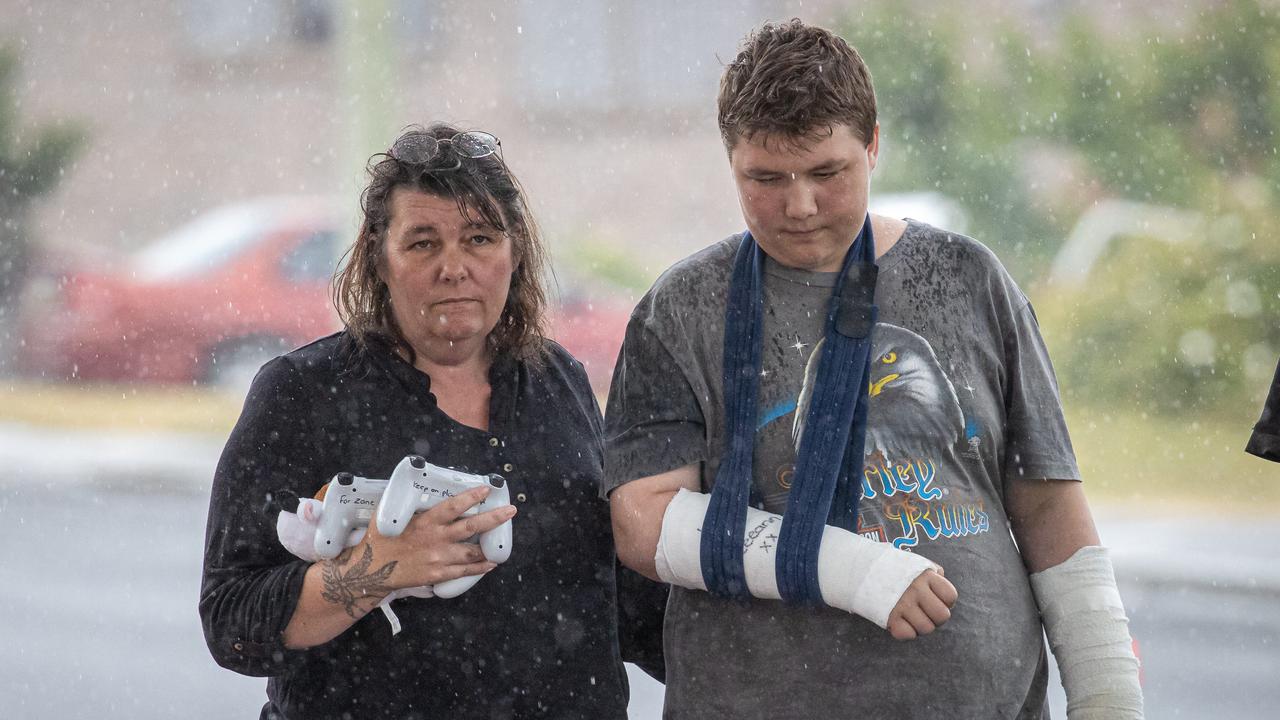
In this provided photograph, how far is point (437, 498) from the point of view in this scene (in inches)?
78.2

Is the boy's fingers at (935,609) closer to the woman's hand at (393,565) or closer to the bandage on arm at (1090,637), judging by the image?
the bandage on arm at (1090,637)

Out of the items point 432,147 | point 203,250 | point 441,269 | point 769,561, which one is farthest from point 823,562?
point 203,250

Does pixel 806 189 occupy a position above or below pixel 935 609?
above

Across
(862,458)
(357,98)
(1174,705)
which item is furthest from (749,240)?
(357,98)

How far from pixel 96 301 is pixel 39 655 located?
24.2 ft

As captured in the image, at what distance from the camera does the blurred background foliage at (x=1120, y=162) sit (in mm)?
11031

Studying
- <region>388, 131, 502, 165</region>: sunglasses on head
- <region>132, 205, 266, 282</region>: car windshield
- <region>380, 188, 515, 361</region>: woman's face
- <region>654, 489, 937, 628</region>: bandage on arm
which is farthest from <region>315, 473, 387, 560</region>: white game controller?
<region>132, 205, 266, 282</region>: car windshield

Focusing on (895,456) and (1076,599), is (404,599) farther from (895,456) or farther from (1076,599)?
(1076,599)

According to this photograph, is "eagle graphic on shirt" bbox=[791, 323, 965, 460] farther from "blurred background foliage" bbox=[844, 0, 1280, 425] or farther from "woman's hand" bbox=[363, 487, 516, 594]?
"blurred background foliage" bbox=[844, 0, 1280, 425]

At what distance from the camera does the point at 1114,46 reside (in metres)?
12.2

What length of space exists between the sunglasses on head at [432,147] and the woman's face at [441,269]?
0.06 meters

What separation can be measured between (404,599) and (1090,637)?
1033 millimetres

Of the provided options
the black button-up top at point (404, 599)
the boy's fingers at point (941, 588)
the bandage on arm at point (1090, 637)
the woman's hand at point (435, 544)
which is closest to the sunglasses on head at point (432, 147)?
the black button-up top at point (404, 599)

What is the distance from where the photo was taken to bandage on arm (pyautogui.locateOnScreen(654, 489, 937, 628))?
184 cm
